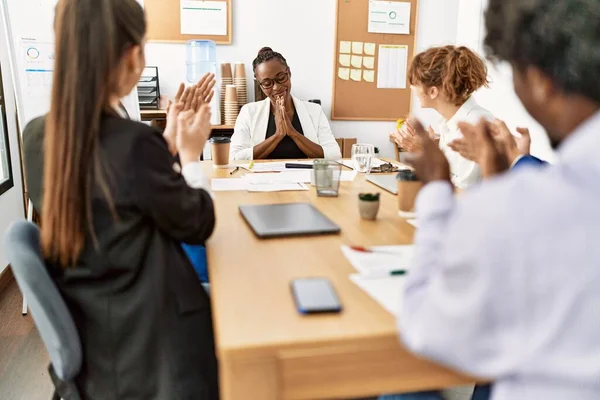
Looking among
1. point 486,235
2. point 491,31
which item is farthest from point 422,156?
point 486,235

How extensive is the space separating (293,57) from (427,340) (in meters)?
3.55

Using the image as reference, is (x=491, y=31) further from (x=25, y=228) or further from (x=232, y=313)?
(x=25, y=228)

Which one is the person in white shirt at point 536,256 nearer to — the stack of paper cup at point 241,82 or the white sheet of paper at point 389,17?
the stack of paper cup at point 241,82

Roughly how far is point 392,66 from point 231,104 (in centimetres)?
136

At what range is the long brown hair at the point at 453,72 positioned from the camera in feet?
7.46

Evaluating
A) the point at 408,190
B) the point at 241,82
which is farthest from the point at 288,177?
the point at 241,82

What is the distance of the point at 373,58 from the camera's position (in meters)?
4.11

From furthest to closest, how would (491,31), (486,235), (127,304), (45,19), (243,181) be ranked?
(45,19), (243,181), (127,304), (491,31), (486,235)

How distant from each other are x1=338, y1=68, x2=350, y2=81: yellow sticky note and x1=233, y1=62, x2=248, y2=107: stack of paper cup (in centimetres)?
76

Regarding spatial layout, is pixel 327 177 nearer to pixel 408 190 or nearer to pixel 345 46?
pixel 408 190

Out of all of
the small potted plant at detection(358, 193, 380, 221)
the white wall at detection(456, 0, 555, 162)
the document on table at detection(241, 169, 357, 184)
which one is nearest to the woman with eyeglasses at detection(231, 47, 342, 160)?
the document on table at detection(241, 169, 357, 184)

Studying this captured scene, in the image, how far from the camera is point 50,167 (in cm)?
105

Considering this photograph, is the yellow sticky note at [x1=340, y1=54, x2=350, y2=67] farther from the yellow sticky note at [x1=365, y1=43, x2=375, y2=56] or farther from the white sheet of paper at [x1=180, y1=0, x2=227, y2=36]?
the white sheet of paper at [x1=180, y1=0, x2=227, y2=36]

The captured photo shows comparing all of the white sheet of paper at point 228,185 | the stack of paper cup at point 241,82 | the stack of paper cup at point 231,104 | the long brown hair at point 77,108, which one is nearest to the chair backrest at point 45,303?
the long brown hair at point 77,108
